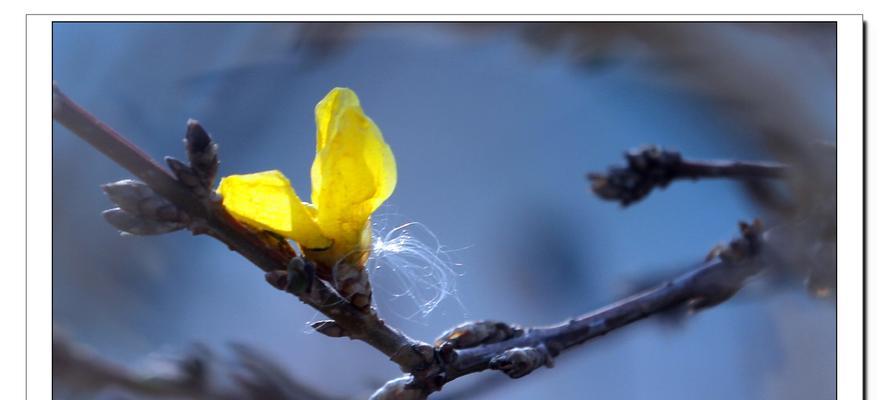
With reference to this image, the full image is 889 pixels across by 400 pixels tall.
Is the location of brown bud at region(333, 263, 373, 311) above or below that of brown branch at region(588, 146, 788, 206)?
below

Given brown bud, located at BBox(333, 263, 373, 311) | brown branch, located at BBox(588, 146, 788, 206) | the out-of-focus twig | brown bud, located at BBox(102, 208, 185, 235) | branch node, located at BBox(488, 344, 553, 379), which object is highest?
brown branch, located at BBox(588, 146, 788, 206)

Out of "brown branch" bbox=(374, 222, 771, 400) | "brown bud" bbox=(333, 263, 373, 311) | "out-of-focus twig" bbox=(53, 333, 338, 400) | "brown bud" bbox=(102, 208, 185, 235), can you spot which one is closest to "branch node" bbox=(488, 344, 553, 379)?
"brown branch" bbox=(374, 222, 771, 400)

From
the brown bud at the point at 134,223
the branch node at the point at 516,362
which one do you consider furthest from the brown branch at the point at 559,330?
the brown bud at the point at 134,223

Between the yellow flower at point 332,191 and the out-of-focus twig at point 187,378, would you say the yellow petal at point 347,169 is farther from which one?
the out-of-focus twig at point 187,378

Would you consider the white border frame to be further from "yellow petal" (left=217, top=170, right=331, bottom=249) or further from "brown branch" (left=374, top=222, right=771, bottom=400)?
"yellow petal" (left=217, top=170, right=331, bottom=249)

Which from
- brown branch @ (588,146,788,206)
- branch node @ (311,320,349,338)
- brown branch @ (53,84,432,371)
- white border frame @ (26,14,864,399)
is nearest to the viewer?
brown branch @ (53,84,432,371)

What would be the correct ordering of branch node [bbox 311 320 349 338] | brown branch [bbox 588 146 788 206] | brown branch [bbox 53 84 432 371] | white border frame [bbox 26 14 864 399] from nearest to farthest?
brown branch [bbox 53 84 432 371], branch node [bbox 311 320 349 338], white border frame [bbox 26 14 864 399], brown branch [bbox 588 146 788 206]
